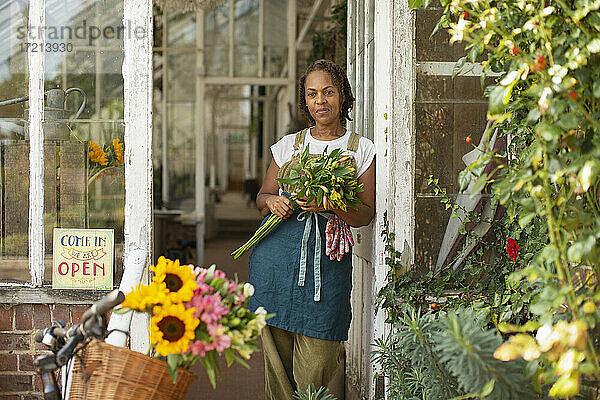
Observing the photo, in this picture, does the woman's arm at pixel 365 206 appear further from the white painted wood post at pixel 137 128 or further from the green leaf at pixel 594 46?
the green leaf at pixel 594 46

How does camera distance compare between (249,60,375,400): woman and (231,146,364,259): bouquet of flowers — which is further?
(249,60,375,400): woman

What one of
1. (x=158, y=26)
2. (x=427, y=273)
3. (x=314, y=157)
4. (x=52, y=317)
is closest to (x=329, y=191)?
(x=314, y=157)

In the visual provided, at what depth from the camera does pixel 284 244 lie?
2.81 metres

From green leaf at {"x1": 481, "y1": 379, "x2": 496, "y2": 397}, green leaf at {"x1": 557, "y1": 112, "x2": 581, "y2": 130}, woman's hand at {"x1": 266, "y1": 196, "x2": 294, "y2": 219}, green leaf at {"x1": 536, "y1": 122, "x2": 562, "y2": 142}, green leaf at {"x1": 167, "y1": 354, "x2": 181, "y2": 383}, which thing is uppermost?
green leaf at {"x1": 557, "y1": 112, "x2": 581, "y2": 130}

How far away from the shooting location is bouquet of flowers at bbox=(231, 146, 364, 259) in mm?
2578

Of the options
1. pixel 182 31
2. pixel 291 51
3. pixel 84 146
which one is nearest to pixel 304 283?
pixel 84 146

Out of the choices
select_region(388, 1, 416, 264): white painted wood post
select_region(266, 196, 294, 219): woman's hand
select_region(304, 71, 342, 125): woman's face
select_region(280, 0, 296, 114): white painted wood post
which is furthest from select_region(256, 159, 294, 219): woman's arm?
select_region(280, 0, 296, 114): white painted wood post

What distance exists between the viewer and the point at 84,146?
112 inches

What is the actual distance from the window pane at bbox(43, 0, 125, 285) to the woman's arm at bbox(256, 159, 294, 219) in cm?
57

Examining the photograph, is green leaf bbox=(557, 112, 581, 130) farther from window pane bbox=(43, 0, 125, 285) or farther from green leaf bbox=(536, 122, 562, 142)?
window pane bbox=(43, 0, 125, 285)

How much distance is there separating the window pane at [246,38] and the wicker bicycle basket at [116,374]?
7420mm

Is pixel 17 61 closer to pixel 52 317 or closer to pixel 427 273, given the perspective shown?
pixel 52 317

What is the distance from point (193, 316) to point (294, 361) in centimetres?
124

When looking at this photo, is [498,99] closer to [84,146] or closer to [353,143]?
[353,143]
